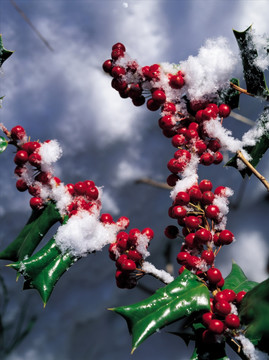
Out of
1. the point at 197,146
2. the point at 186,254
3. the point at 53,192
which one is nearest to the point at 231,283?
the point at 186,254

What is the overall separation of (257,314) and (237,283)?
26cm

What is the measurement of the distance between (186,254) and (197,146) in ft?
0.64

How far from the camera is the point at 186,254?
0.68m

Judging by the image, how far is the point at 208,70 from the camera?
31.2 inches

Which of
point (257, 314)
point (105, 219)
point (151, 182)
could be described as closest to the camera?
point (257, 314)

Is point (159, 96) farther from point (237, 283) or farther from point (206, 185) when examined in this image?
point (237, 283)

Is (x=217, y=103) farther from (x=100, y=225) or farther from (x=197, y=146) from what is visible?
(x=100, y=225)

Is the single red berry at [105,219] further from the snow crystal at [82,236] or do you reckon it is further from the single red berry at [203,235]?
the single red berry at [203,235]

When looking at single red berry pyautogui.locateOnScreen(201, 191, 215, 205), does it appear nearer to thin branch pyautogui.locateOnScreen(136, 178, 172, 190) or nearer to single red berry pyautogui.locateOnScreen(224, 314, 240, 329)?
single red berry pyautogui.locateOnScreen(224, 314, 240, 329)

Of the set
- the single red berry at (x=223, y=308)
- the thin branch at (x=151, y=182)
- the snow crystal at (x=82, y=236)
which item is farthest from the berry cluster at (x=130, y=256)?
the thin branch at (x=151, y=182)

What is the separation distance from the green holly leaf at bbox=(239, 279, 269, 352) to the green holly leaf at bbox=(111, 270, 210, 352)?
6cm

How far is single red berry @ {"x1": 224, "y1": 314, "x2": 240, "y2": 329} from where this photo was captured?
587mm

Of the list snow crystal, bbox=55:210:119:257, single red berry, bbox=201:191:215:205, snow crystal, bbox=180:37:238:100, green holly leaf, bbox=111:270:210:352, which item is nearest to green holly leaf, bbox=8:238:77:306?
snow crystal, bbox=55:210:119:257

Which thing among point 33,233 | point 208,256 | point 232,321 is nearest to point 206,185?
point 208,256
